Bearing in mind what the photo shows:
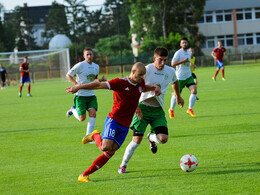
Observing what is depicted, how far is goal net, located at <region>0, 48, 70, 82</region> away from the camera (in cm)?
3981

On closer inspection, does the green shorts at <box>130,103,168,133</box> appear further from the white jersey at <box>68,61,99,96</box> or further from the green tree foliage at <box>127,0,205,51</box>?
the green tree foliage at <box>127,0,205,51</box>

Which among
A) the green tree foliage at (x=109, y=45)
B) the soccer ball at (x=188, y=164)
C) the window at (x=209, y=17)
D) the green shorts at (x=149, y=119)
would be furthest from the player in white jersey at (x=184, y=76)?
the window at (x=209, y=17)

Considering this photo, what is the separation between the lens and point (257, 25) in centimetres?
6475

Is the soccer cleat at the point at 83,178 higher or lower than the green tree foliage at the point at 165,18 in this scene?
lower

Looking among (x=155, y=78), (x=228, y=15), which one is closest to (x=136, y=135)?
(x=155, y=78)

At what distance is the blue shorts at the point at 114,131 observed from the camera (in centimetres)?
604

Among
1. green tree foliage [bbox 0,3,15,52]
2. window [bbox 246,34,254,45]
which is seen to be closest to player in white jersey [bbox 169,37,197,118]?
green tree foliage [bbox 0,3,15,52]

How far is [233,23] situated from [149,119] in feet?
200

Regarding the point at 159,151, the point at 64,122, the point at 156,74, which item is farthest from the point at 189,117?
the point at 156,74

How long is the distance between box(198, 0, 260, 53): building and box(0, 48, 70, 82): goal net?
3015 cm

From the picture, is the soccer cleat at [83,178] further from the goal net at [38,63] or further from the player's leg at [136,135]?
the goal net at [38,63]

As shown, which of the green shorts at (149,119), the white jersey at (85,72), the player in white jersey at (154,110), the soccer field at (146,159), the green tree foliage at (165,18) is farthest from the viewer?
the green tree foliage at (165,18)

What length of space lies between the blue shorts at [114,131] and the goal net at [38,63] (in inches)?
1337

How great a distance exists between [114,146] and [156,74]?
1732 millimetres
